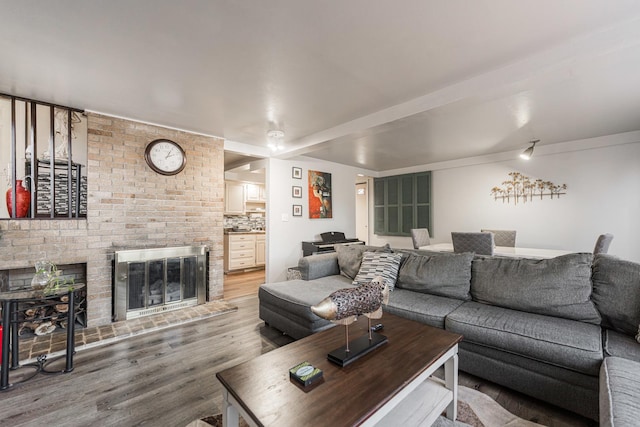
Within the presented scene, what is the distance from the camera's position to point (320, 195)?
5.43m

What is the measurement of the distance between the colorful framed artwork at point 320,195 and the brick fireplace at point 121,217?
1.98 meters

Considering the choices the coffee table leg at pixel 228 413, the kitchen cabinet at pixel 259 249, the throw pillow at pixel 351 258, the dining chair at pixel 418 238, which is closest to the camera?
the coffee table leg at pixel 228 413

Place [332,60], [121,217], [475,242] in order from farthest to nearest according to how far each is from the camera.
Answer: [475,242] → [121,217] → [332,60]

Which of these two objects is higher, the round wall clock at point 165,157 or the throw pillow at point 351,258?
the round wall clock at point 165,157

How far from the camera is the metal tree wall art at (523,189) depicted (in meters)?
4.35

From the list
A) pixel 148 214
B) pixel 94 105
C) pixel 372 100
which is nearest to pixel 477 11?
pixel 372 100

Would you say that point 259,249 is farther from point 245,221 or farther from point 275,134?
point 275,134

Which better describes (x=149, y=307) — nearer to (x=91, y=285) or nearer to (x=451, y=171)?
(x=91, y=285)

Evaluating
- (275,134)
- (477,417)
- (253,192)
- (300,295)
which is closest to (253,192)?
(253,192)

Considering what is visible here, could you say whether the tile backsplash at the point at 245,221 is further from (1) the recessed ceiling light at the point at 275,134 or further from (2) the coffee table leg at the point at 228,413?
(2) the coffee table leg at the point at 228,413

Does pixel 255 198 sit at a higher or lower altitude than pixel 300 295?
higher

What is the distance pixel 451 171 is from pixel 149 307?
5.62 meters

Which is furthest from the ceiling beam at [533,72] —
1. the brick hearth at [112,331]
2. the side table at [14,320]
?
the side table at [14,320]

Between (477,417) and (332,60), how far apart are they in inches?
99.8
